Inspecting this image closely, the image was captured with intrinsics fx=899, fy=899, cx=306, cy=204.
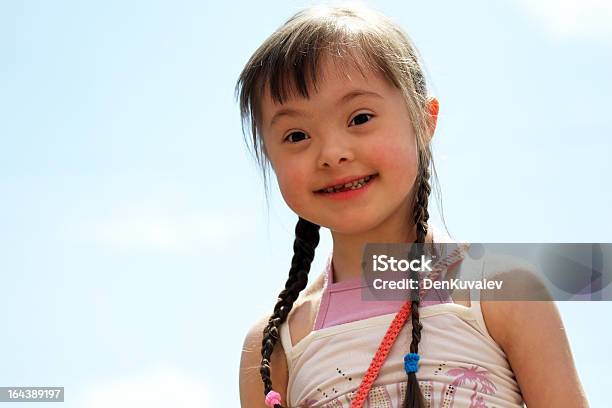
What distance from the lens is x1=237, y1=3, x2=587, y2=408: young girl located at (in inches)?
104

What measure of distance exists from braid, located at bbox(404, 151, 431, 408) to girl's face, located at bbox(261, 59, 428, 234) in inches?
4.6

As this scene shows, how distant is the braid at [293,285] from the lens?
291 cm

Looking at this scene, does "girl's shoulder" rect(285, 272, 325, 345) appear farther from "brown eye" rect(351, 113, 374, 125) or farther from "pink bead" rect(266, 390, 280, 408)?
"brown eye" rect(351, 113, 374, 125)

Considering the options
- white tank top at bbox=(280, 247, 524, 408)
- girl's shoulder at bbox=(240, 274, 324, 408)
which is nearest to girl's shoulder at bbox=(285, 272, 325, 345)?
girl's shoulder at bbox=(240, 274, 324, 408)

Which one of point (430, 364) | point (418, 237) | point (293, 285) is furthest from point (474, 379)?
point (293, 285)

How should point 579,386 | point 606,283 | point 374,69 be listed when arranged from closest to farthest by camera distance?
point 579,386 → point 374,69 → point 606,283

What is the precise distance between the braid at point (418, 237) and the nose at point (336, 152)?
31 cm

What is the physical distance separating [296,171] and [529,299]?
0.80 m

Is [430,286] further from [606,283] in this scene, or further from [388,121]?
[606,283]

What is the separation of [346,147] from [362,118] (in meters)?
0.11

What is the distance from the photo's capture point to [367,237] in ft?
9.71

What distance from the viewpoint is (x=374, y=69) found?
2766mm

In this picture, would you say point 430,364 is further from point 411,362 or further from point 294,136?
point 294,136

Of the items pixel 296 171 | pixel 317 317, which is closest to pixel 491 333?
pixel 317 317
